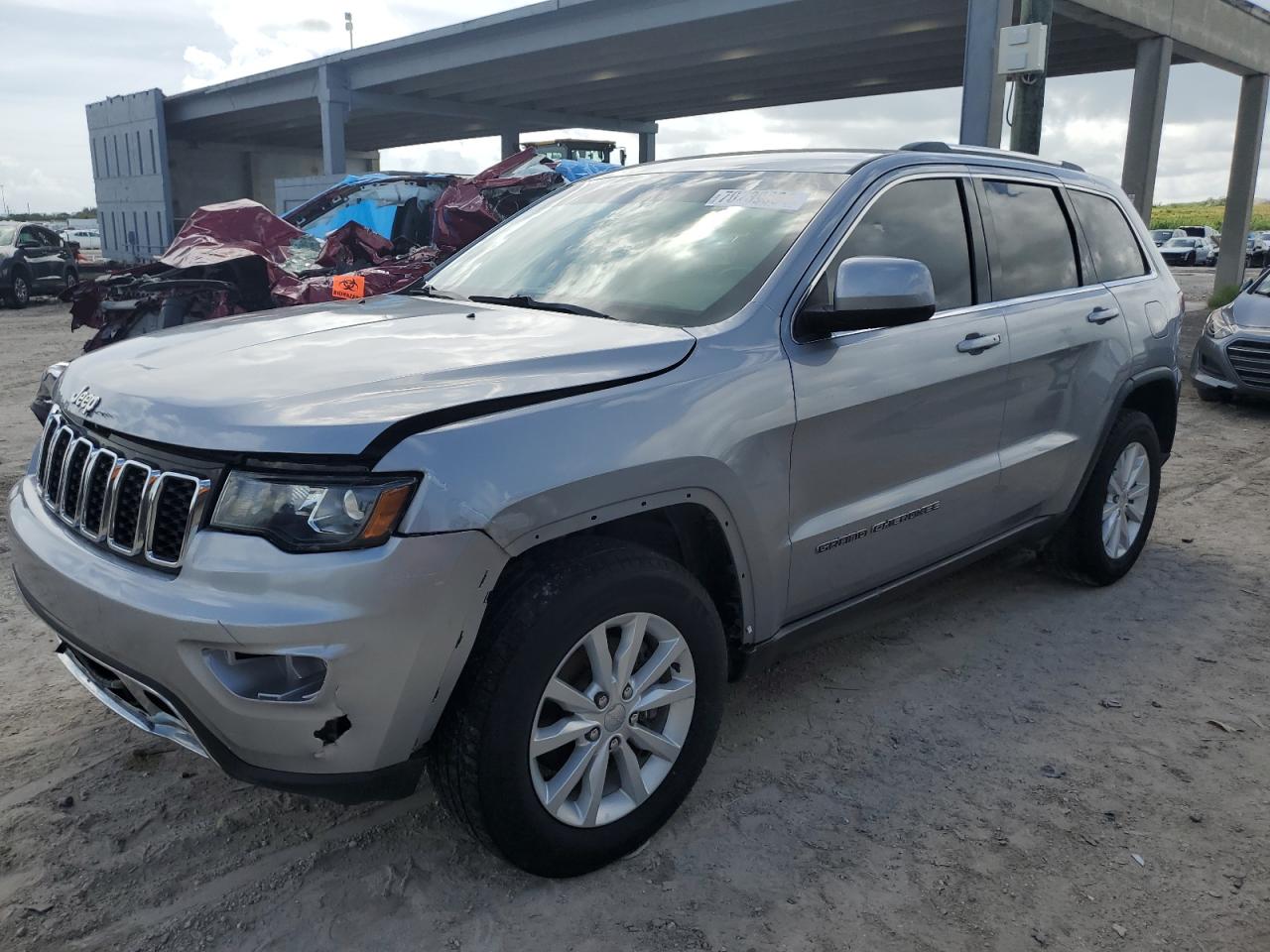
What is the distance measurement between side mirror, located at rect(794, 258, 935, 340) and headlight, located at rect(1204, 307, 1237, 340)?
785cm

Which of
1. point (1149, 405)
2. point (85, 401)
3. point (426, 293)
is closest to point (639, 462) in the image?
point (85, 401)

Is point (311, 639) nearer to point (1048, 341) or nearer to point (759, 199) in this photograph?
point (759, 199)

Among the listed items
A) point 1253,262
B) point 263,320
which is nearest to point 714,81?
point 1253,262

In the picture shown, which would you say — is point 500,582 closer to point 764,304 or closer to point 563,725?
point 563,725

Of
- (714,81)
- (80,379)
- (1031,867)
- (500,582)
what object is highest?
(714,81)

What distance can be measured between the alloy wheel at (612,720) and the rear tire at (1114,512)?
260 centimetres

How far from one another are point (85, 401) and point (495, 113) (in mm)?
30741

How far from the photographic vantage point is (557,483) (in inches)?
92.9

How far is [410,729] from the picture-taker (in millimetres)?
2271

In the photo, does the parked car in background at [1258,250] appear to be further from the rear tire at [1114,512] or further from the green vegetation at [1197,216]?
the rear tire at [1114,512]

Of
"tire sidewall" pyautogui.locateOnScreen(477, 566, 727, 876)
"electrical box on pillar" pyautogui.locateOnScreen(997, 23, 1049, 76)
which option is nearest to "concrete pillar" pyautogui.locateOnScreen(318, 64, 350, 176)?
"electrical box on pillar" pyautogui.locateOnScreen(997, 23, 1049, 76)

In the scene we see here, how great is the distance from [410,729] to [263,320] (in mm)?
1605

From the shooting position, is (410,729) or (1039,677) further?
(1039,677)

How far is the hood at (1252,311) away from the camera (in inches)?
364
